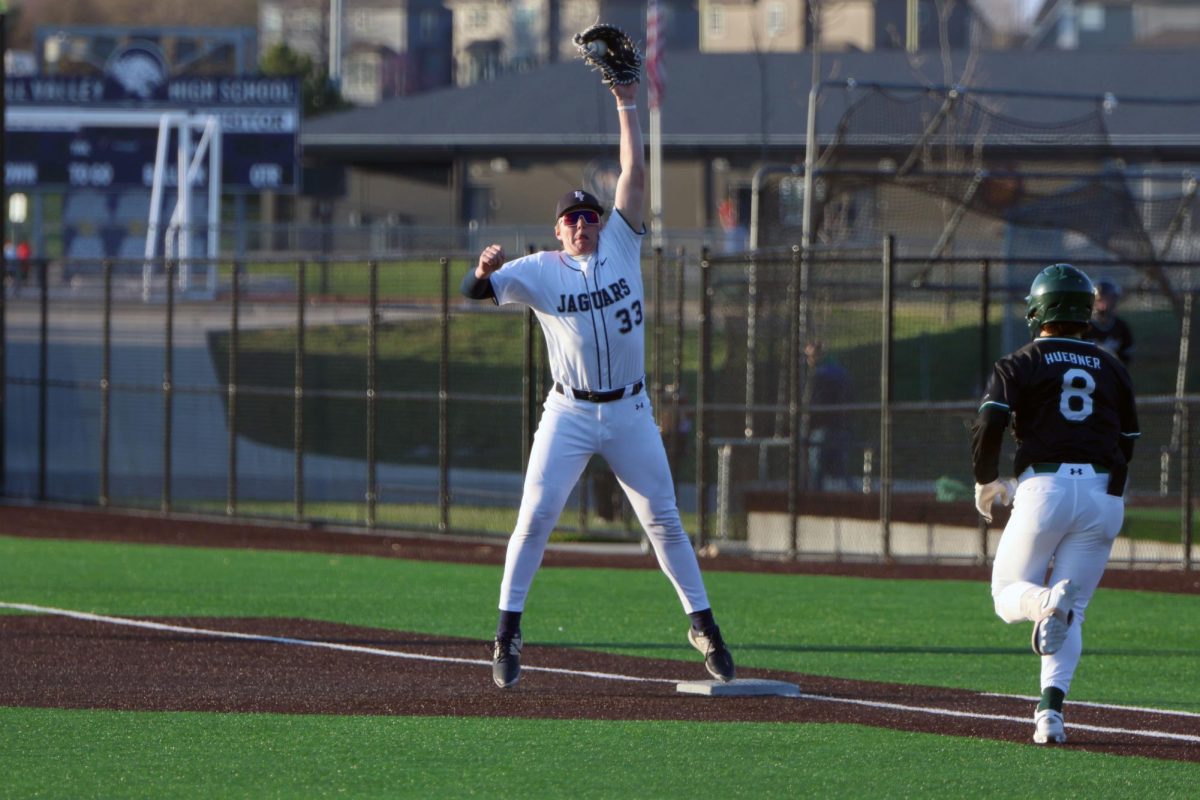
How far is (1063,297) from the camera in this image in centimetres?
691

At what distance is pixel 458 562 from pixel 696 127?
29.8 meters

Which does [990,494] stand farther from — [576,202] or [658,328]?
[658,328]

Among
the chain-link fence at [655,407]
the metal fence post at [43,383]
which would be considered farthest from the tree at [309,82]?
the metal fence post at [43,383]

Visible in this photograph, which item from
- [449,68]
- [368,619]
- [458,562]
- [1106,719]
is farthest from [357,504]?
[449,68]

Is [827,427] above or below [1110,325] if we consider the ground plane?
below

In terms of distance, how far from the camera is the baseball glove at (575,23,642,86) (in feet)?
27.7

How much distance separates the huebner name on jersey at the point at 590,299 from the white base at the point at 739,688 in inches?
70.3

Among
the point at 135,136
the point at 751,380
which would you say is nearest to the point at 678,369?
the point at 751,380

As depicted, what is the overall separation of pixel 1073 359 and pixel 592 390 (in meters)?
2.24

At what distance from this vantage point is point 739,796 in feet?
19.9

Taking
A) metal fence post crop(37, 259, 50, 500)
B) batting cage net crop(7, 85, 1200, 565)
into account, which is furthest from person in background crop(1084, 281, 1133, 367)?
metal fence post crop(37, 259, 50, 500)

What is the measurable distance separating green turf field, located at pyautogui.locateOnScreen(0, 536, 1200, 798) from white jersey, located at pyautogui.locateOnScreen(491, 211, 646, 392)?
1636mm

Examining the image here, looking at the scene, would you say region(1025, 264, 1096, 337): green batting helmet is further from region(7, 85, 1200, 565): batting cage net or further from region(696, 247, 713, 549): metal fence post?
region(696, 247, 713, 549): metal fence post

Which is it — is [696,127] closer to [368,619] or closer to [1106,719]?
[368,619]
